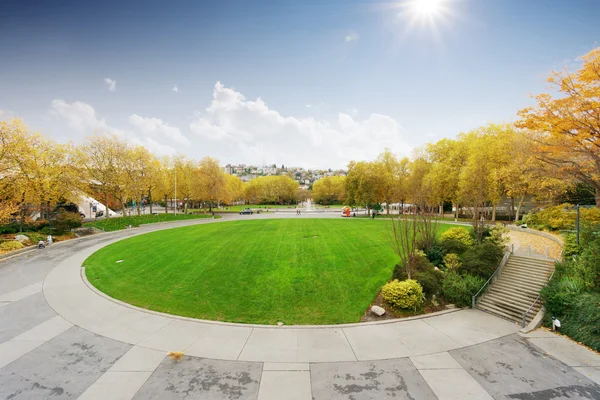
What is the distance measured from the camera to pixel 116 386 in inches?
292

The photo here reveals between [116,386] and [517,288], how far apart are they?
18.7 metres


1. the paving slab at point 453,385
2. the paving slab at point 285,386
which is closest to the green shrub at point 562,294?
the paving slab at point 453,385

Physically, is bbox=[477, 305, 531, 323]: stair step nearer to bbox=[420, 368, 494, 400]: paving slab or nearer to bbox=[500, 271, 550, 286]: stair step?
bbox=[500, 271, 550, 286]: stair step

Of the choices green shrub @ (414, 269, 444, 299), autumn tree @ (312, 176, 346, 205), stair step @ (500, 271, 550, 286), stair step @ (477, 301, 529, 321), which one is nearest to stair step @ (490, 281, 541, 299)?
stair step @ (500, 271, 550, 286)

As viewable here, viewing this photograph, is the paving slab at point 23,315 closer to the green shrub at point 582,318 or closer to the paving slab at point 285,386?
the paving slab at point 285,386

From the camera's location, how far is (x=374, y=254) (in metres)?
19.8

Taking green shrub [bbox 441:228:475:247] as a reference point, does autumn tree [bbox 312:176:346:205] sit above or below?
above

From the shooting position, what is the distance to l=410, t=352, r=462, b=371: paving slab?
28.2ft

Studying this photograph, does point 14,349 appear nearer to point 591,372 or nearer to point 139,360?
point 139,360

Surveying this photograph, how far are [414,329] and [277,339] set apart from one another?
19.4 ft

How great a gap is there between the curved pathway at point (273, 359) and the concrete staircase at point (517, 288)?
1265mm

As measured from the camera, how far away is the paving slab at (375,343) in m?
9.15

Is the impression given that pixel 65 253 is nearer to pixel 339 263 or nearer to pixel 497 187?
pixel 339 263

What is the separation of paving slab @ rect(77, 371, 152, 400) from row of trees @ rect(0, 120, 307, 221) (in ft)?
80.7
